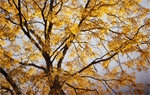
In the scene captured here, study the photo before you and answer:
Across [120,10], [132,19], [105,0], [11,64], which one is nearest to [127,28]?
[132,19]

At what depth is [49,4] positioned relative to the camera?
3473 millimetres

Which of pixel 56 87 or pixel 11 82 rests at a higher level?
pixel 11 82

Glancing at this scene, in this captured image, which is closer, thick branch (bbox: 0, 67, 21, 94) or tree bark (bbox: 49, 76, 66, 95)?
tree bark (bbox: 49, 76, 66, 95)

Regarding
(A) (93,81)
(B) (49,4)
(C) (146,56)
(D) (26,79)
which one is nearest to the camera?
(C) (146,56)

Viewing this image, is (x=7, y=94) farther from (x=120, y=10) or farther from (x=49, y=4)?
(x=120, y=10)

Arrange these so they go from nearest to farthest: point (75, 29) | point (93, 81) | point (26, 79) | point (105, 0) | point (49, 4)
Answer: point (75, 29)
point (26, 79)
point (105, 0)
point (93, 81)
point (49, 4)

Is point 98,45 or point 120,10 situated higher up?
point 120,10

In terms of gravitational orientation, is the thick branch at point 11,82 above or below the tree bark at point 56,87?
above

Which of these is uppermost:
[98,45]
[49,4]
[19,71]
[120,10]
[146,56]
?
[49,4]

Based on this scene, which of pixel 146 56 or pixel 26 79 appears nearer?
pixel 146 56

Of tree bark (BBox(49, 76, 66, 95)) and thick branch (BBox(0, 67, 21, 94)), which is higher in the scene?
thick branch (BBox(0, 67, 21, 94))

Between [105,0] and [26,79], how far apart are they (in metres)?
2.39

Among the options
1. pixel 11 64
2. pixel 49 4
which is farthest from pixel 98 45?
pixel 11 64

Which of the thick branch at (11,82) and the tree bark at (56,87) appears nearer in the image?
the tree bark at (56,87)
